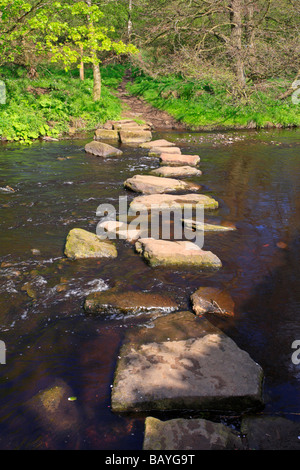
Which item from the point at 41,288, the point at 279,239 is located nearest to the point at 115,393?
the point at 41,288

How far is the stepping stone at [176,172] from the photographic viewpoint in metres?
8.84

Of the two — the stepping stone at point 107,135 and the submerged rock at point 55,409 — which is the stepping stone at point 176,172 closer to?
the stepping stone at point 107,135

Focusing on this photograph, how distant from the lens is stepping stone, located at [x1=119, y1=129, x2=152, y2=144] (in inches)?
512

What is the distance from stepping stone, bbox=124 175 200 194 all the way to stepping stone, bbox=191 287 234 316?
3861mm

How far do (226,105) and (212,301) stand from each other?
14.7 m

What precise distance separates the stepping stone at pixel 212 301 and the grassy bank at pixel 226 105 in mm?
12960

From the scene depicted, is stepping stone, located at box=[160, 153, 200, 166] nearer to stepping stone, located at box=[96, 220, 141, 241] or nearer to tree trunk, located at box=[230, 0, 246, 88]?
stepping stone, located at box=[96, 220, 141, 241]

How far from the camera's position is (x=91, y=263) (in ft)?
15.1

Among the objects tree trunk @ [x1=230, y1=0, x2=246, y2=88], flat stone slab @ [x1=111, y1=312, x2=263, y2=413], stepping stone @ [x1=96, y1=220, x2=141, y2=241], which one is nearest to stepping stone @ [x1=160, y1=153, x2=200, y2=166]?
stepping stone @ [x1=96, y1=220, x2=141, y2=241]

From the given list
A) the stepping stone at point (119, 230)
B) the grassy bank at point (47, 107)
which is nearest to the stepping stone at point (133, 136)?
the grassy bank at point (47, 107)

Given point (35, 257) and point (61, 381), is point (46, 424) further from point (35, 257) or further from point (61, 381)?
point (35, 257)

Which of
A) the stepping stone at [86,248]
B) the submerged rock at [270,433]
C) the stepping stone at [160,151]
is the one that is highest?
the stepping stone at [160,151]

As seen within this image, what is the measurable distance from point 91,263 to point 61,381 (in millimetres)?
1951

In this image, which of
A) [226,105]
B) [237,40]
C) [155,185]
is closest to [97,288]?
[155,185]
